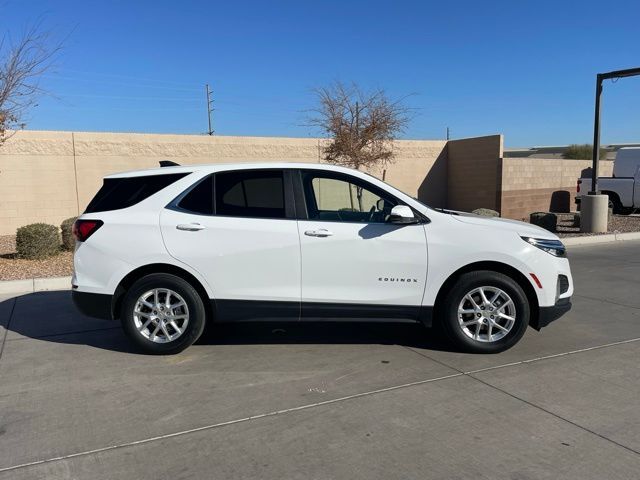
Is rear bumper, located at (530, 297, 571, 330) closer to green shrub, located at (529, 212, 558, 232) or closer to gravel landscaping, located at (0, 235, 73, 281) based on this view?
gravel landscaping, located at (0, 235, 73, 281)

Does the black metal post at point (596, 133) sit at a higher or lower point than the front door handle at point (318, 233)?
higher

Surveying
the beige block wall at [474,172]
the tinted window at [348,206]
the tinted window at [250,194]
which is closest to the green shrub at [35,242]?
the tinted window at [250,194]

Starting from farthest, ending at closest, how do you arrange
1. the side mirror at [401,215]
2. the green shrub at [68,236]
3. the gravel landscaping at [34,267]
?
1. the green shrub at [68,236]
2. the gravel landscaping at [34,267]
3. the side mirror at [401,215]

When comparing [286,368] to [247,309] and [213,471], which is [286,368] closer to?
[247,309]

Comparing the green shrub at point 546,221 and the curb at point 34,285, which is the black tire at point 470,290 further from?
the green shrub at point 546,221

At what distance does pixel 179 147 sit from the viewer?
1694 centimetres

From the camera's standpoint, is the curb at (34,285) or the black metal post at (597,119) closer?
the curb at (34,285)

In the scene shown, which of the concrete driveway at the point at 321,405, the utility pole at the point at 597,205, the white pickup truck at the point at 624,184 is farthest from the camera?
the white pickup truck at the point at 624,184

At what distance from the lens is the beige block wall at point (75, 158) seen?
15.0 m

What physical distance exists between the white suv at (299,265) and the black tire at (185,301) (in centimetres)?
1

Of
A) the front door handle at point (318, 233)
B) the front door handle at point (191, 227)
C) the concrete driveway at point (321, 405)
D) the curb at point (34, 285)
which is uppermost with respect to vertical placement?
the front door handle at point (191, 227)

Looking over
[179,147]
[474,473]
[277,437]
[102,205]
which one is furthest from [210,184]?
[179,147]

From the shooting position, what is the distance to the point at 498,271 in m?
5.17

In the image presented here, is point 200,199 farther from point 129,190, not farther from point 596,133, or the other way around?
point 596,133
